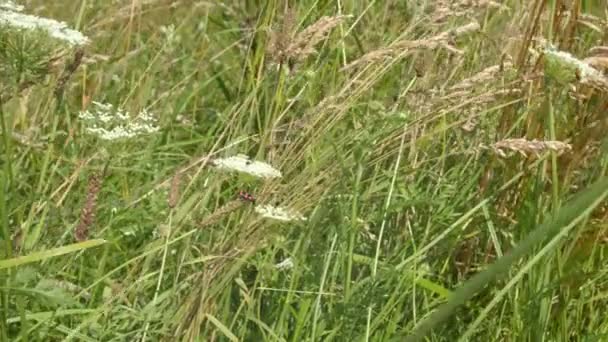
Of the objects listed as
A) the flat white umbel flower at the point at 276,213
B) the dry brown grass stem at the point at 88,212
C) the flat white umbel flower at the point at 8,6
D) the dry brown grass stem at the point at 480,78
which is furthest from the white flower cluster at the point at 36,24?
the dry brown grass stem at the point at 480,78

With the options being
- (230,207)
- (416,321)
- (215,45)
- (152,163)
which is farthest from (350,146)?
(215,45)

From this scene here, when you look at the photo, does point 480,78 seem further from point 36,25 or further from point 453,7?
point 36,25

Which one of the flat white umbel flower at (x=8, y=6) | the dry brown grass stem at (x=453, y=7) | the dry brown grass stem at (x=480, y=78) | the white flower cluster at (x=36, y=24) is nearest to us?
the white flower cluster at (x=36, y=24)

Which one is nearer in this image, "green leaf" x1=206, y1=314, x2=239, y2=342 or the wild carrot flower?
"green leaf" x1=206, y1=314, x2=239, y2=342

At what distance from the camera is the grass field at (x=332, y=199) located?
1.64 meters

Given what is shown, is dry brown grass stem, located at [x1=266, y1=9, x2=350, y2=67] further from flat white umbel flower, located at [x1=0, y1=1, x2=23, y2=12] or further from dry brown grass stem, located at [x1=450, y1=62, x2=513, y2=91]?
flat white umbel flower, located at [x1=0, y1=1, x2=23, y2=12]

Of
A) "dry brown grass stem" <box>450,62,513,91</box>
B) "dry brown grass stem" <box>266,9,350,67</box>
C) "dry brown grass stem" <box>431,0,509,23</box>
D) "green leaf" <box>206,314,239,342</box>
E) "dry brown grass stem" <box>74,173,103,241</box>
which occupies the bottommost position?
"green leaf" <box>206,314,239,342</box>

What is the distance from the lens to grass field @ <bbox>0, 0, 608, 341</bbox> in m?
Result: 1.64

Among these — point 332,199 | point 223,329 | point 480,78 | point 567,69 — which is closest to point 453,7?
point 480,78

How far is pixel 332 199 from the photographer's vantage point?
6.07 feet

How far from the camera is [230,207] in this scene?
151cm

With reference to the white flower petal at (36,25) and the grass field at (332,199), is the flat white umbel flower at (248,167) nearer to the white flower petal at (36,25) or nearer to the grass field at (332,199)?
the grass field at (332,199)

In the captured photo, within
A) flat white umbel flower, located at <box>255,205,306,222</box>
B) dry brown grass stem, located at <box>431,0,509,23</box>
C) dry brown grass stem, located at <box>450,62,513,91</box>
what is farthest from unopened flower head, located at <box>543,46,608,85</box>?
flat white umbel flower, located at <box>255,205,306,222</box>

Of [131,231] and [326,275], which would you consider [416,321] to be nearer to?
[326,275]
